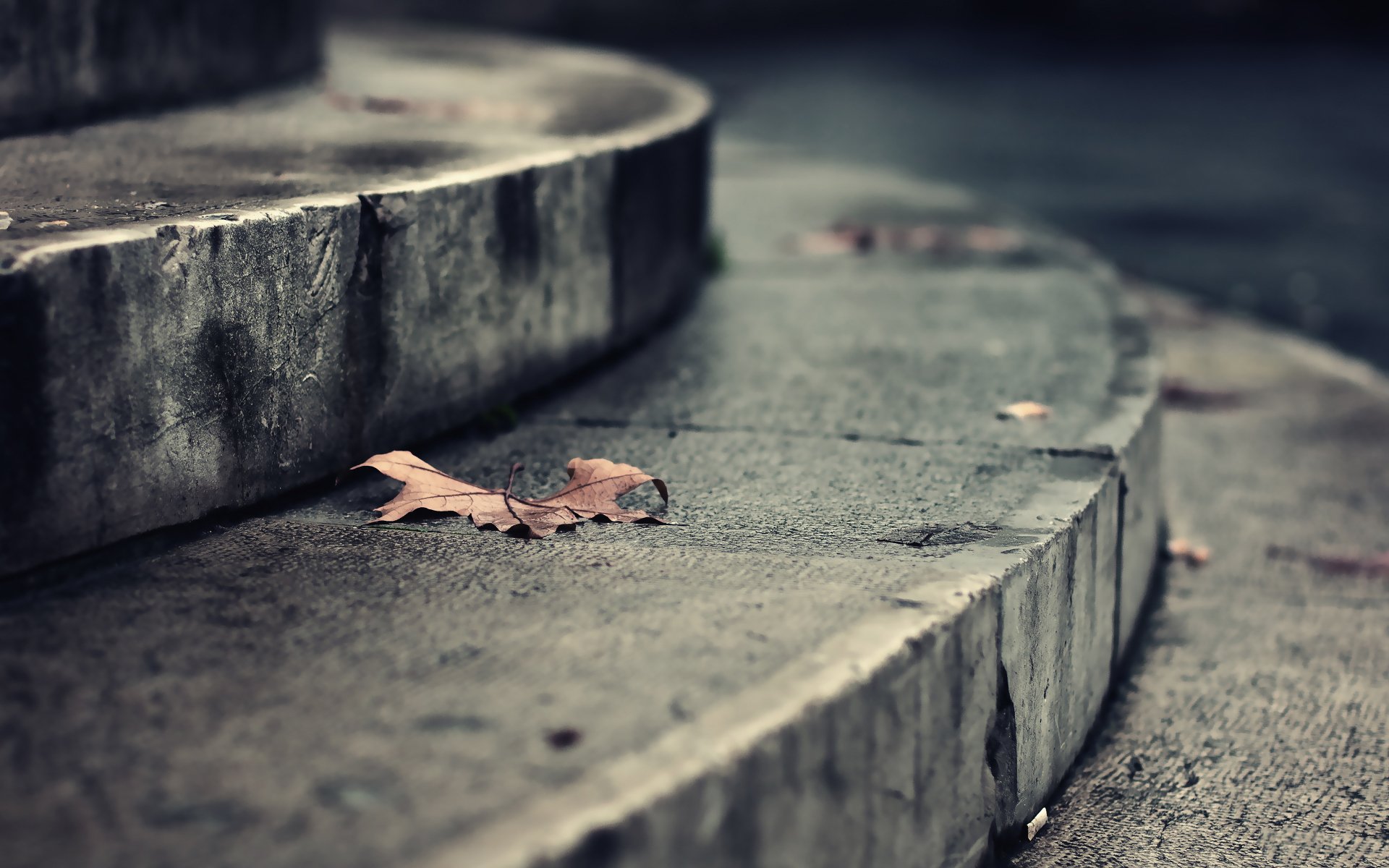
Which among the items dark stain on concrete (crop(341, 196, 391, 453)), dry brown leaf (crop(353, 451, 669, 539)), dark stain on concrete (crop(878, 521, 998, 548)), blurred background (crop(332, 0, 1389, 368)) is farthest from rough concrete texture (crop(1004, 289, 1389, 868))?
blurred background (crop(332, 0, 1389, 368))

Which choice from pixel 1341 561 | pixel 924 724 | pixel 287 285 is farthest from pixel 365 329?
pixel 1341 561

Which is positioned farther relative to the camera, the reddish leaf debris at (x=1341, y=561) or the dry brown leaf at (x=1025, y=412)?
the reddish leaf debris at (x=1341, y=561)

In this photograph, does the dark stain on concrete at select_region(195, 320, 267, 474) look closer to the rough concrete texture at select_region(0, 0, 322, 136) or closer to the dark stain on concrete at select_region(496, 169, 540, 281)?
the dark stain on concrete at select_region(496, 169, 540, 281)

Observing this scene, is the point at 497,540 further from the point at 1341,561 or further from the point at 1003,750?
the point at 1341,561

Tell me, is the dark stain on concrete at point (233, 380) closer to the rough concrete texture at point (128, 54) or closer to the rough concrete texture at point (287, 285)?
the rough concrete texture at point (287, 285)

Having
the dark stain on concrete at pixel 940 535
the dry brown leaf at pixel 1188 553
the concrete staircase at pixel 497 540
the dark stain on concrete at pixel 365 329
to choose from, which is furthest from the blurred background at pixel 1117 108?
the dark stain on concrete at pixel 365 329

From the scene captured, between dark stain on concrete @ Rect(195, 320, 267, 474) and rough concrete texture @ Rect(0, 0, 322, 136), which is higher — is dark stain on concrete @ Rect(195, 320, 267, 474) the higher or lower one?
the lower one
